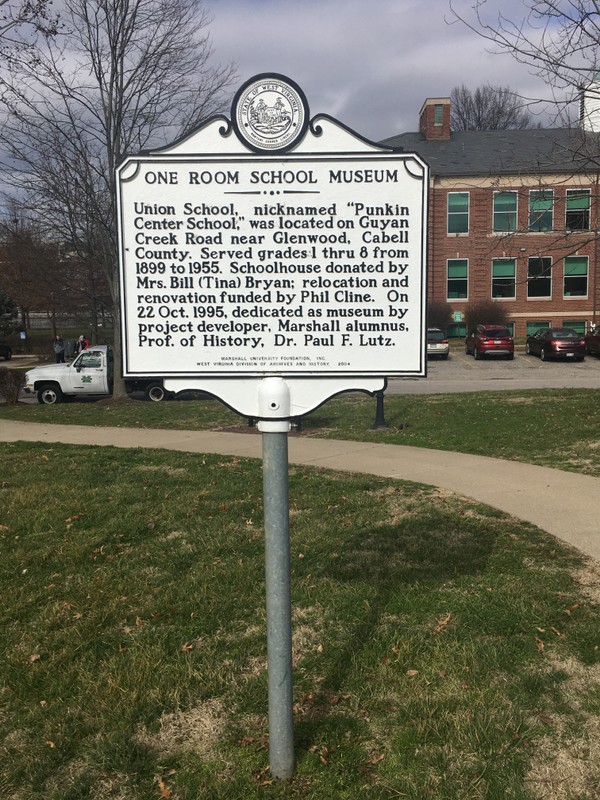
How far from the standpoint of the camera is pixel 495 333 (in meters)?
32.0

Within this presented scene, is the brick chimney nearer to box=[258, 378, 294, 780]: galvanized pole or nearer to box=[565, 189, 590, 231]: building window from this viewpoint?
box=[565, 189, 590, 231]: building window

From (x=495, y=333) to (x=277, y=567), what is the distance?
30865 mm

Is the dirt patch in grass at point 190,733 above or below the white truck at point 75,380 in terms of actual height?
below

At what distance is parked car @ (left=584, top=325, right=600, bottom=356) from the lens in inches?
1236

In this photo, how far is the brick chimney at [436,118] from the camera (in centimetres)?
4328

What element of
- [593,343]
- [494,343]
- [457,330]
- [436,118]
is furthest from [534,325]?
[436,118]

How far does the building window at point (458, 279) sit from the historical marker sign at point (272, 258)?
133 feet

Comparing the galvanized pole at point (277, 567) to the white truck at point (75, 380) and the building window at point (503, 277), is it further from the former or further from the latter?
the building window at point (503, 277)

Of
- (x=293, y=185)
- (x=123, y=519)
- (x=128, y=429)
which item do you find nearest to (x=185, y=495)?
(x=123, y=519)

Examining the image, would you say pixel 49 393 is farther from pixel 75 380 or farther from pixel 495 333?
pixel 495 333

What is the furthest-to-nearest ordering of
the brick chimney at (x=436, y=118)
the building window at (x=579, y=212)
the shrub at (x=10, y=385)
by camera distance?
1. the brick chimney at (x=436, y=118)
2. the shrub at (x=10, y=385)
3. the building window at (x=579, y=212)

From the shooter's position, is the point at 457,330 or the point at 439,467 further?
the point at 457,330

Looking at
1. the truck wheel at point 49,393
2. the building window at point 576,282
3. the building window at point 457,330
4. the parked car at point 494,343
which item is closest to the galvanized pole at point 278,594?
the truck wheel at point 49,393

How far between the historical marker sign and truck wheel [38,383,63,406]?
16.6 m
